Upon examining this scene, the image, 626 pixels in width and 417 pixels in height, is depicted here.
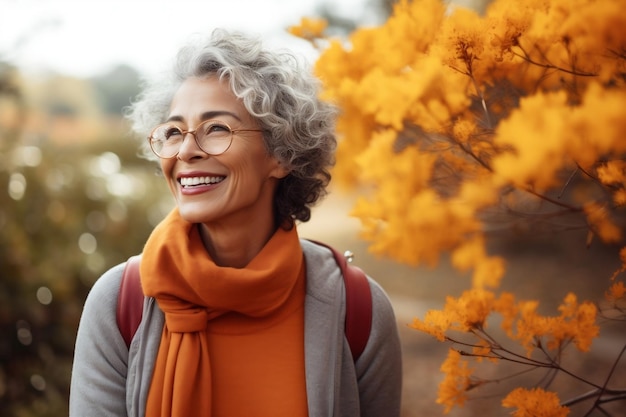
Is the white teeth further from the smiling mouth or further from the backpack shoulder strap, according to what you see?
the backpack shoulder strap

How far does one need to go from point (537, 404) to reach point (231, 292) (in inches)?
35.7

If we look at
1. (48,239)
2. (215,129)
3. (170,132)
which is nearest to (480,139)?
(215,129)

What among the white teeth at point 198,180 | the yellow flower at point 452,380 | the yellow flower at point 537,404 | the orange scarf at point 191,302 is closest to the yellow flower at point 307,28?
the white teeth at point 198,180

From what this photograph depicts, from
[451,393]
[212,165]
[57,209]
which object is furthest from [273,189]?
[57,209]

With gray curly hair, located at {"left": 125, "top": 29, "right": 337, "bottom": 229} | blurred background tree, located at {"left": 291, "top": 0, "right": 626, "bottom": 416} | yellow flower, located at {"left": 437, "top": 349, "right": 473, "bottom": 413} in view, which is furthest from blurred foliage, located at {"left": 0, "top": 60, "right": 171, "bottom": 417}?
yellow flower, located at {"left": 437, "top": 349, "right": 473, "bottom": 413}

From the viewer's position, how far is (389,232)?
5.85ft

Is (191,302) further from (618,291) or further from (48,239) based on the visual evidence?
(48,239)

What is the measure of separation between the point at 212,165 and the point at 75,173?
318 cm

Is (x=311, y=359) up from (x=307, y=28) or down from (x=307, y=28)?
down

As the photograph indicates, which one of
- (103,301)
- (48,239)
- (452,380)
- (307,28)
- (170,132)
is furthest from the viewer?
(48,239)

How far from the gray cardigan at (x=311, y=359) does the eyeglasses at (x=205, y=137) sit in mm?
419

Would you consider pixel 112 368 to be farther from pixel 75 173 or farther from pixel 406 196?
pixel 75 173

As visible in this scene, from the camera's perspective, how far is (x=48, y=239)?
13.5 ft

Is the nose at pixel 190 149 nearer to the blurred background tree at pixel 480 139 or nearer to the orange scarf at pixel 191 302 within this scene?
the orange scarf at pixel 191 302
